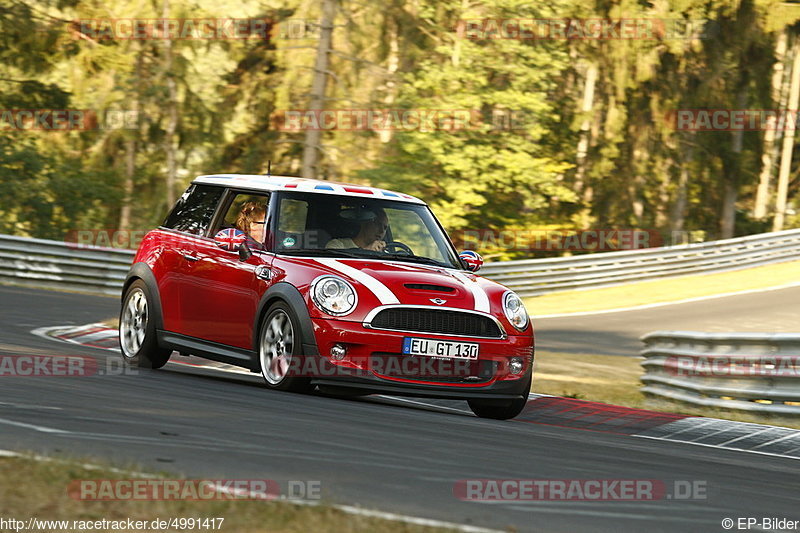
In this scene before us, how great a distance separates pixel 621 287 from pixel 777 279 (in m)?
3.88

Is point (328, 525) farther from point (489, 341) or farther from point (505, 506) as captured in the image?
point (489, 341)

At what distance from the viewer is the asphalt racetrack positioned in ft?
16.6

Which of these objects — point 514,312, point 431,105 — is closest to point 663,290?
point 431,105

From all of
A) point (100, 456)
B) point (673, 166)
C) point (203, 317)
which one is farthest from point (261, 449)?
point (673, 166)

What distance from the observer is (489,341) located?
29.1 feet

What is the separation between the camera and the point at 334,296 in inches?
341

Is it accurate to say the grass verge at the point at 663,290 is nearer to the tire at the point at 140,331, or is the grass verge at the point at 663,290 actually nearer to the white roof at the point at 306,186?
the tire at the point at 140,331

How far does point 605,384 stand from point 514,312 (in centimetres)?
491

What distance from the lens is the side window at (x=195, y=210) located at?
10477 mm

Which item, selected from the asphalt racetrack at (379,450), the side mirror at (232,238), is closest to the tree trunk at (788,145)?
the side mirror at (232,238)

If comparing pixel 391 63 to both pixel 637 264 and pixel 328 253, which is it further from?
pixel 328 253

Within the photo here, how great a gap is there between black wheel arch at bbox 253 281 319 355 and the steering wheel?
3.64 feet

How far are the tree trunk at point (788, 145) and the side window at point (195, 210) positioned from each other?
4101cm

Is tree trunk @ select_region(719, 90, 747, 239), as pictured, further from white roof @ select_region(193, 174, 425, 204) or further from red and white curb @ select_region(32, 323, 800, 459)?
white roof @ select_region(193, 174, 425, 204)
